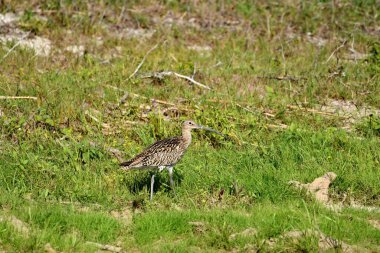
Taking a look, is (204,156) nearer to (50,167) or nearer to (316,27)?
(50,167)

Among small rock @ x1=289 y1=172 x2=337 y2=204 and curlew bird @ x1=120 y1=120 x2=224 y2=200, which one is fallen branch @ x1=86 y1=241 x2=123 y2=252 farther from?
small rock @ x1=289 y1=172 x2=337 y2=204

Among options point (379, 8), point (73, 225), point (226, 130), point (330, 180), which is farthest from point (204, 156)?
point (379, 8)

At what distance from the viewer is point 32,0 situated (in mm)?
15312

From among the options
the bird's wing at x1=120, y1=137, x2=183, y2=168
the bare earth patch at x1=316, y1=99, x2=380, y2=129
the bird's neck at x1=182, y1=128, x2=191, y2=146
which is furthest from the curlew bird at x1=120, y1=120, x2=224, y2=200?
the bare earth patch at x1=316, y1=99, x2=380, y2=129

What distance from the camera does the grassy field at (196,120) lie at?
8055 mm

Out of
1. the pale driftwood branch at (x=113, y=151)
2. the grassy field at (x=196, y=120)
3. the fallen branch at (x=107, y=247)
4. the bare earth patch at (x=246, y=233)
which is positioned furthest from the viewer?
the pale driftwood branch at (x=113, y=151)

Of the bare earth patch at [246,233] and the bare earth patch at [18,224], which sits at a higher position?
the bare earth patch at [246,233]

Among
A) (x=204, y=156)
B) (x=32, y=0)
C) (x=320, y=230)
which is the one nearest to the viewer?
(x=320, y=230)

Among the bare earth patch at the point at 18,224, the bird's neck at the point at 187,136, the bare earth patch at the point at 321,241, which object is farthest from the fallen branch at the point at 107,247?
the bird's neck at the point at 187,136

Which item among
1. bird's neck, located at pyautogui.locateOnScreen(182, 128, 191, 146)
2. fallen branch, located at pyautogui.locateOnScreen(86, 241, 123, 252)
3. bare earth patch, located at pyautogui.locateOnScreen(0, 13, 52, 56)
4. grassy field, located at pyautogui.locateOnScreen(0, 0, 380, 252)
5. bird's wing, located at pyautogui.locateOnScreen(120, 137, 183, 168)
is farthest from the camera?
bare earth patch, located at pyautogui.locateOnScreen(0, 13, 52, 56)

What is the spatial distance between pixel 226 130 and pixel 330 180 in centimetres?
193

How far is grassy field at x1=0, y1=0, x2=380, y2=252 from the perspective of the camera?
8.05 meters

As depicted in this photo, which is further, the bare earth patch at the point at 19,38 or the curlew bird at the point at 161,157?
the bare earth patch at the point at 19,38

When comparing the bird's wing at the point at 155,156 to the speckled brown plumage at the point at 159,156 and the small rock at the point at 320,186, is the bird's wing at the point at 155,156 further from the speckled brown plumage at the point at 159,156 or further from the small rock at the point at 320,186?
the small rock at the point at 320,186
